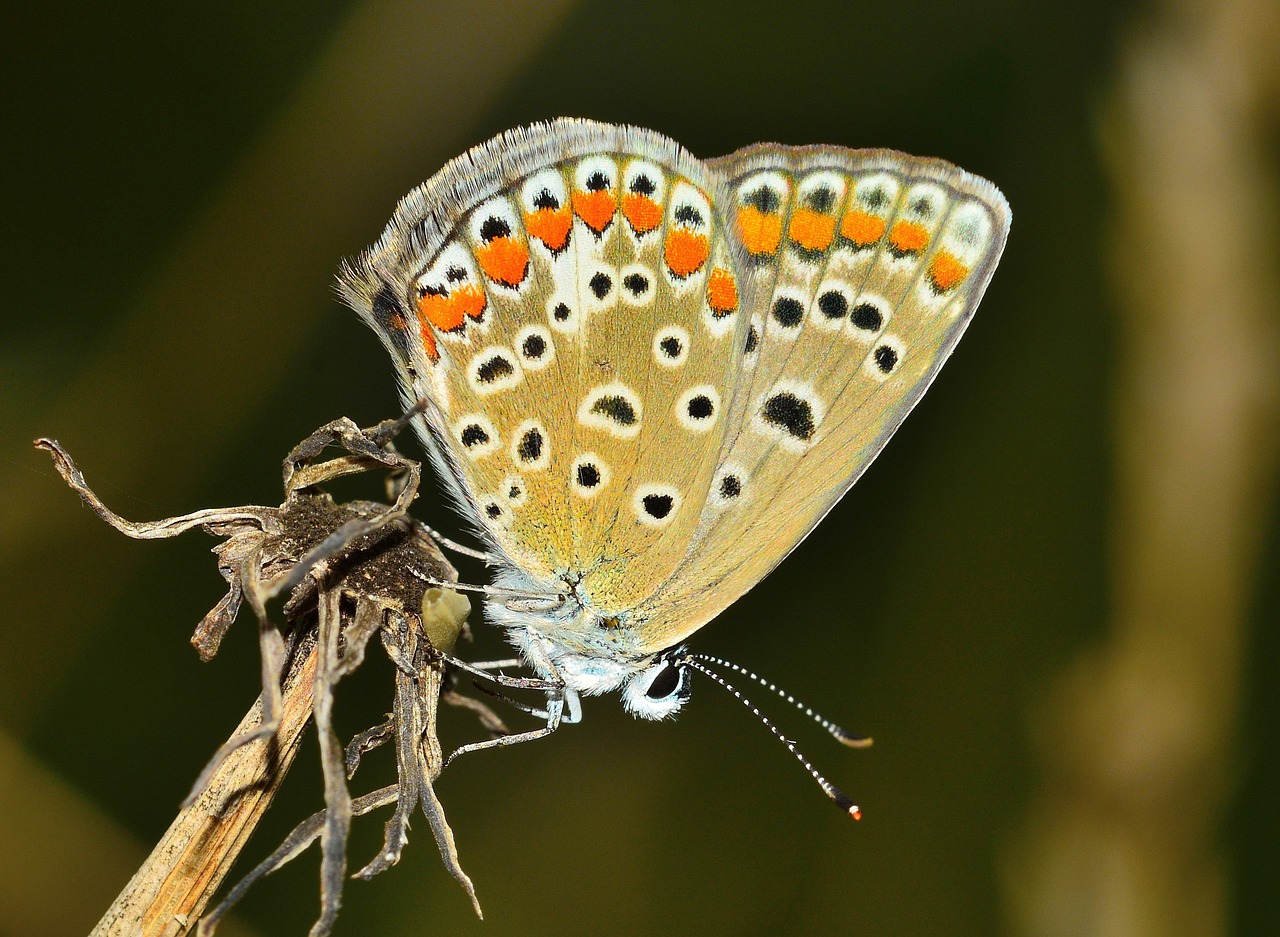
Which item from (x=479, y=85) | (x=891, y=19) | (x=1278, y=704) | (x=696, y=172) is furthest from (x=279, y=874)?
(x=891, y=19)

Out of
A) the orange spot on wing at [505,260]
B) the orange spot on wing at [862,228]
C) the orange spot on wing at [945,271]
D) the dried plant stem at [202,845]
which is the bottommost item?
the dried plant stem at [202,845]

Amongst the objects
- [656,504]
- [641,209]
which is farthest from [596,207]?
[656,504]

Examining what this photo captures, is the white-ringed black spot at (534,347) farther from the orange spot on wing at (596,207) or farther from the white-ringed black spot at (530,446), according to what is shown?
the orange spot on wing at (596,207)

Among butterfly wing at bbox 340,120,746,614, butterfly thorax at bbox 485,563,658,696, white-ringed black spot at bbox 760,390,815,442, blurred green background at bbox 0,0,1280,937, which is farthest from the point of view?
blurred green background at bbox 0,0,1280,937

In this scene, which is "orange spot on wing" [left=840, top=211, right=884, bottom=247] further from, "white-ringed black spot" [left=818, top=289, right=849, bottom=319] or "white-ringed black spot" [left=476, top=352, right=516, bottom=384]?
"white-ringed black spot" [left=476, top=352, right=516, bottom=384]

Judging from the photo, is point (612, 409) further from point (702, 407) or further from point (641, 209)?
point (641, 209)

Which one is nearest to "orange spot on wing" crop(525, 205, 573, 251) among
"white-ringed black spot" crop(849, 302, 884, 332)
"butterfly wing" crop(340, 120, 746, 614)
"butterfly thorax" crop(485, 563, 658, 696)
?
"butterfly wing" crop(340, 120, 746, 614)

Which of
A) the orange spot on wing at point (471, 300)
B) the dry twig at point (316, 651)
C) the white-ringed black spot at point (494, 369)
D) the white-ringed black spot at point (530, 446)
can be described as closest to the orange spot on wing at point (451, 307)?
the orange spot on wing at point (471, 300)
